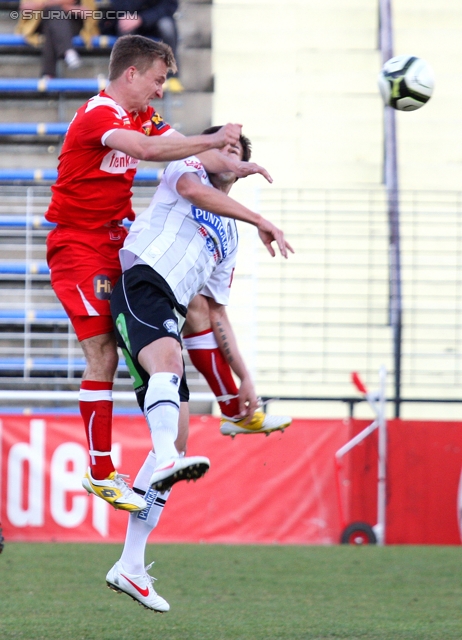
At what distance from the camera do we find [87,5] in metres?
11.1

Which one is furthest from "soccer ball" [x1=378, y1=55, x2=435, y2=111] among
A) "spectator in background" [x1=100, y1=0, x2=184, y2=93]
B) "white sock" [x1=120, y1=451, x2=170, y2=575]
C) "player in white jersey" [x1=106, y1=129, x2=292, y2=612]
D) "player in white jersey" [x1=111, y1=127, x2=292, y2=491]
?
"spectator in background" [x1=100, y1=0, x2=184, y2=93]

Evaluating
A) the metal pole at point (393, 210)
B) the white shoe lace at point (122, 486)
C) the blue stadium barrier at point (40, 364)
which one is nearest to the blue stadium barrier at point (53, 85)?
the blue stadium barrier at point (40, 364)

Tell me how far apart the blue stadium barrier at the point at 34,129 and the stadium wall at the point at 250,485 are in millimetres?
3400

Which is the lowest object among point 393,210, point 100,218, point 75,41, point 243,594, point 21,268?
point 243,594

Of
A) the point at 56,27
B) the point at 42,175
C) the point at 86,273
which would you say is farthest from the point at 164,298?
the point at 56,27

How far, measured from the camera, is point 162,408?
4.40 metres

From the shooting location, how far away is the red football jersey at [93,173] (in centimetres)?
465

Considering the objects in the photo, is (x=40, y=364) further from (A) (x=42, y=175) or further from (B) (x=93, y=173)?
(B) (x=93, y=173)

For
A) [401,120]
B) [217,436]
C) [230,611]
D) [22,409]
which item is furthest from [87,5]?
[230,611]

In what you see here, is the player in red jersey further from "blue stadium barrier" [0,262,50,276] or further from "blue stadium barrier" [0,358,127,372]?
"blue stadium barrier" [0,262,50,276]

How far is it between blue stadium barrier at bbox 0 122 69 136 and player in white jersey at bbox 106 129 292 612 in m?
5.89

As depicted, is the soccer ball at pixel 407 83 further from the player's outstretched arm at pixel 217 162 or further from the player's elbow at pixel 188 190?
the player's elbow at pixel 188 190

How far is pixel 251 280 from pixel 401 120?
10.5ft

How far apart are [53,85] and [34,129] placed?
21.7 inches
